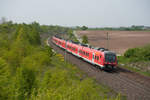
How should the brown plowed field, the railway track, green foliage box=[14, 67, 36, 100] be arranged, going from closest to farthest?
green foliage box=[14, 67, 36, 100]
the railway track
the brown plowed field

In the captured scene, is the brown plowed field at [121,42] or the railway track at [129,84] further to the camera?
the brown plowed field at [121,42]

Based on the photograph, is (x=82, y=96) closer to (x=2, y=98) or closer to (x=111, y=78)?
(x=2, y=98)

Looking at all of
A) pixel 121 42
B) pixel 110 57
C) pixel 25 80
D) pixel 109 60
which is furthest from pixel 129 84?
pixel 121 42

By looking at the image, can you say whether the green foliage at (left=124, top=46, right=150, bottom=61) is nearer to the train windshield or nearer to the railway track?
the train windshield

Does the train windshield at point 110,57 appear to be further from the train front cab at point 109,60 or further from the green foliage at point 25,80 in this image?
the green foliage at point 25,80

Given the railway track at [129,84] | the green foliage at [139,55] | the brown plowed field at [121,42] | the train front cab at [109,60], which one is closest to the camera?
the railway track at [129,84]

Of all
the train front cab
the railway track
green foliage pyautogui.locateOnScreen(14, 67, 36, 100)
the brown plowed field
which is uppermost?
green foliage pyautogui.locateOnScreen(14, 67, 36, 100)

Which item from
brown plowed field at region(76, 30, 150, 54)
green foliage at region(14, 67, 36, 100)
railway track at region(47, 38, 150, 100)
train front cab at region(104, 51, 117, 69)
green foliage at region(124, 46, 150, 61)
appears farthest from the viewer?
brown plowed field at region(76, 30, 150, 54)

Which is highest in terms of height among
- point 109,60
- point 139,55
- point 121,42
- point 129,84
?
point 109,60

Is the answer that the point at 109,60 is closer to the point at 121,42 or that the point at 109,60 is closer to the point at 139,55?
the point at 139,55

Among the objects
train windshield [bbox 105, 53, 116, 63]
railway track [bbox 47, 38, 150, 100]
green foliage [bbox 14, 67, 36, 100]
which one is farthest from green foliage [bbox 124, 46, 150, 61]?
green foliage [bbox 14, 67, 36, 100]

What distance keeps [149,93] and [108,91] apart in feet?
11.6

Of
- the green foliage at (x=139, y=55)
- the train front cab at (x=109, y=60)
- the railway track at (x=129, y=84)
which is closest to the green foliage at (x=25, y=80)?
the railway track at (x=129, y=84)

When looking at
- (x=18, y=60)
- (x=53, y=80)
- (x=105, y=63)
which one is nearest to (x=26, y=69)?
(x=53, y=80)
